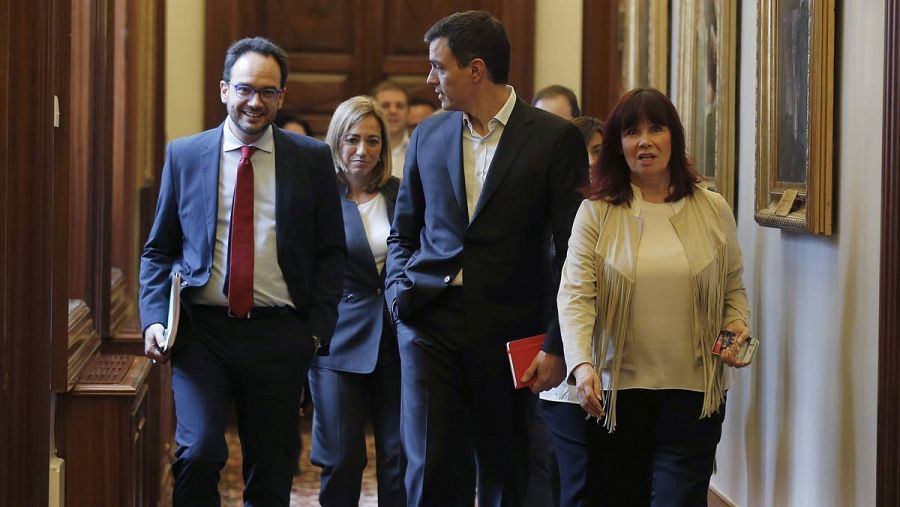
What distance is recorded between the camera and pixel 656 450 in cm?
382

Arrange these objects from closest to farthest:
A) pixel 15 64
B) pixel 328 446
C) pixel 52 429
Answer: pixel 15 64, pixel 52 429, pixel 328 446

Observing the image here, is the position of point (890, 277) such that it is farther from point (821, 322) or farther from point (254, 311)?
point (254, 311)

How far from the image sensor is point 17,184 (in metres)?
3.24

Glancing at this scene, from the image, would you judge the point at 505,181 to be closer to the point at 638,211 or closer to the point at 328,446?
the point at 638,211

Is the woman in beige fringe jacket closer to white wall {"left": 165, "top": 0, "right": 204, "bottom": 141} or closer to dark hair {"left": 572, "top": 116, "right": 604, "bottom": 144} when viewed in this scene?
dark hair {"left": 572, "top": 116, "right": 604, "bottom": 144}

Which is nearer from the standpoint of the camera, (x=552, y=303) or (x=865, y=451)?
(x=865, y=451)

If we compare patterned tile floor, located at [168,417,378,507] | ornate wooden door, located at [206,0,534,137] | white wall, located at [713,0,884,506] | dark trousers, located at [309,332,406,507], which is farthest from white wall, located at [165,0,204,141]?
white wall, located at [713,0,884,506]

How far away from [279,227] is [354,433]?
1012 millimetres

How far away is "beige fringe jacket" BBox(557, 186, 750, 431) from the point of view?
3.74 metres

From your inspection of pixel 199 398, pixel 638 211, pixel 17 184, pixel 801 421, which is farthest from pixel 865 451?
pixel 17 184

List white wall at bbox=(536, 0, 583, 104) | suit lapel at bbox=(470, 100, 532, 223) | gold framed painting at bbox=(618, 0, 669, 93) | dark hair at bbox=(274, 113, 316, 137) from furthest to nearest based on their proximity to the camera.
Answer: white wall at bbox=(536, 0, 583, 104), dark hair at bbox=(274, 113, 316, 137), gold framed painting at bbox=(618, 0, 669, 93), suit lapel at bbox=(470, 100, 532, 223)

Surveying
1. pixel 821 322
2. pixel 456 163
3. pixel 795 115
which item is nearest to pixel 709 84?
pixel 795 115

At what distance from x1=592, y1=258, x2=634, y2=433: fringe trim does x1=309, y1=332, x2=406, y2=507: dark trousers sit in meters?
1.28

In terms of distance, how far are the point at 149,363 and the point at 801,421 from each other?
92.6 inches
